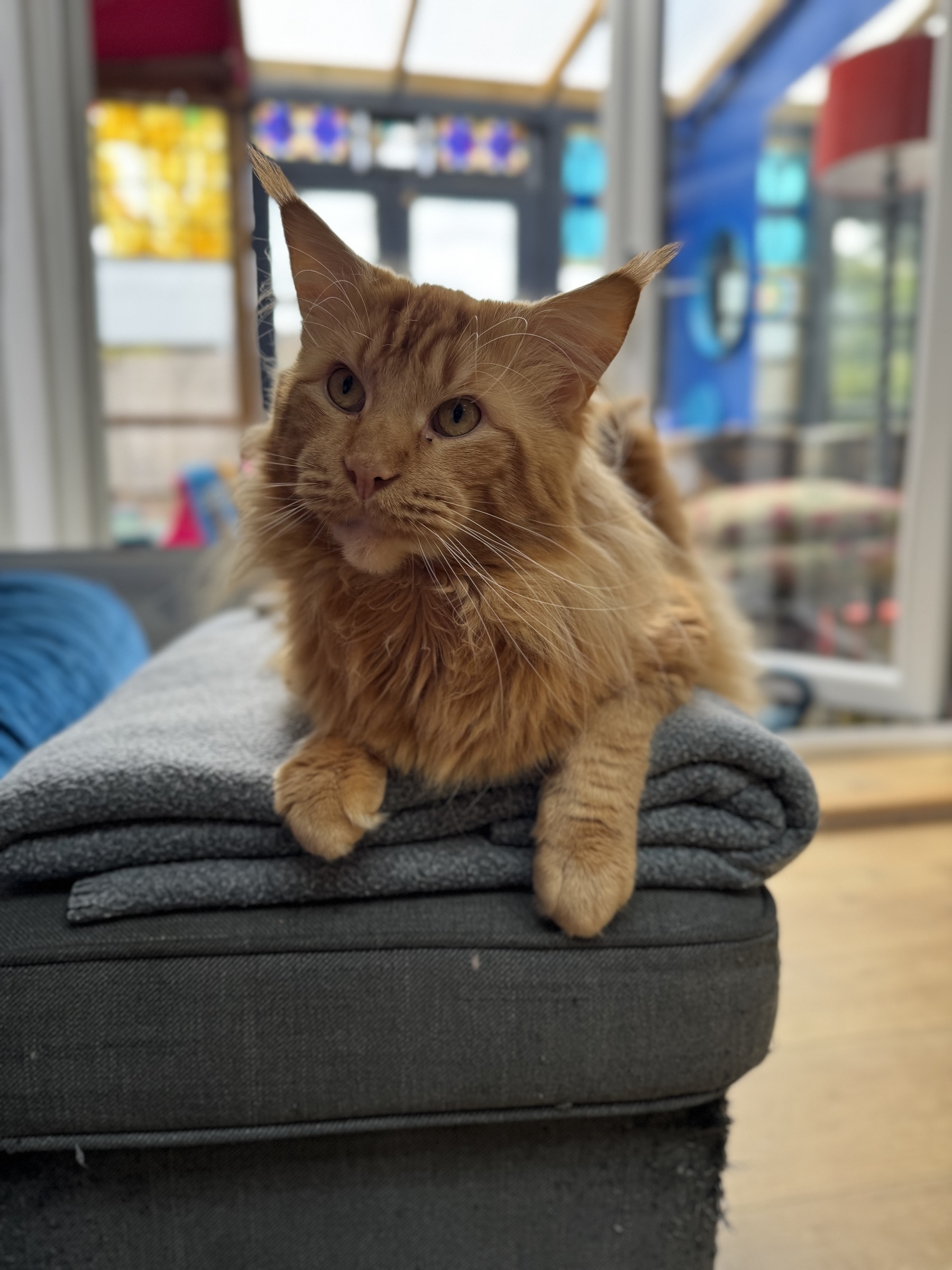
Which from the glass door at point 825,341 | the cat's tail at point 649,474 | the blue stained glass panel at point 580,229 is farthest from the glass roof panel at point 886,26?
the blue stained glass panel at point 580,229

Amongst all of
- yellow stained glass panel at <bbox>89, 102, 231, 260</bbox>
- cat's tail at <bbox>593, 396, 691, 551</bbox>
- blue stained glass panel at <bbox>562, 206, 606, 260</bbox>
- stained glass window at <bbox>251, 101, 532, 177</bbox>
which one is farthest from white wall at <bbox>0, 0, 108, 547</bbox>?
blue stained glass panel at <bbox>562, 206, 606, 260</bbox>

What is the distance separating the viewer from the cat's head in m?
0.66

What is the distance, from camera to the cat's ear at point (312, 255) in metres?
0.64

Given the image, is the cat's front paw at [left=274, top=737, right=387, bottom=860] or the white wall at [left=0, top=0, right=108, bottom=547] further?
the white wall at [left=0, top=0, right=108, bottom=547]

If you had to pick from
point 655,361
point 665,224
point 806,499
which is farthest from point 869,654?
point 665,224

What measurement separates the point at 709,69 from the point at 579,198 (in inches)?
123

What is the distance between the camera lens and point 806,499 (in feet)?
9.27

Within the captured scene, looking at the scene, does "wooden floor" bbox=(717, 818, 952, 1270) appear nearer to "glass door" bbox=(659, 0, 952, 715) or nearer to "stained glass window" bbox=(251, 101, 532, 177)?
"glass door" bbox=(659, 0, 952, 715)

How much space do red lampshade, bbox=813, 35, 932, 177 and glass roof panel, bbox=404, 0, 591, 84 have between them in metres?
2.36

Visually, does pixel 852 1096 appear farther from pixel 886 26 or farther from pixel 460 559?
pixel 886 26

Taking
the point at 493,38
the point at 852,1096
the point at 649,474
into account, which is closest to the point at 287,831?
the point at 649,474

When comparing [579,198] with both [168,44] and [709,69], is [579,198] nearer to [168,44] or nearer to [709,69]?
[168,44]

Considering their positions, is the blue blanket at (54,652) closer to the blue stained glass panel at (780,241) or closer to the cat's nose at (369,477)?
the cat's nose at (369,477)

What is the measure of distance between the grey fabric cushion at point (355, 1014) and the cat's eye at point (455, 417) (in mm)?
384
